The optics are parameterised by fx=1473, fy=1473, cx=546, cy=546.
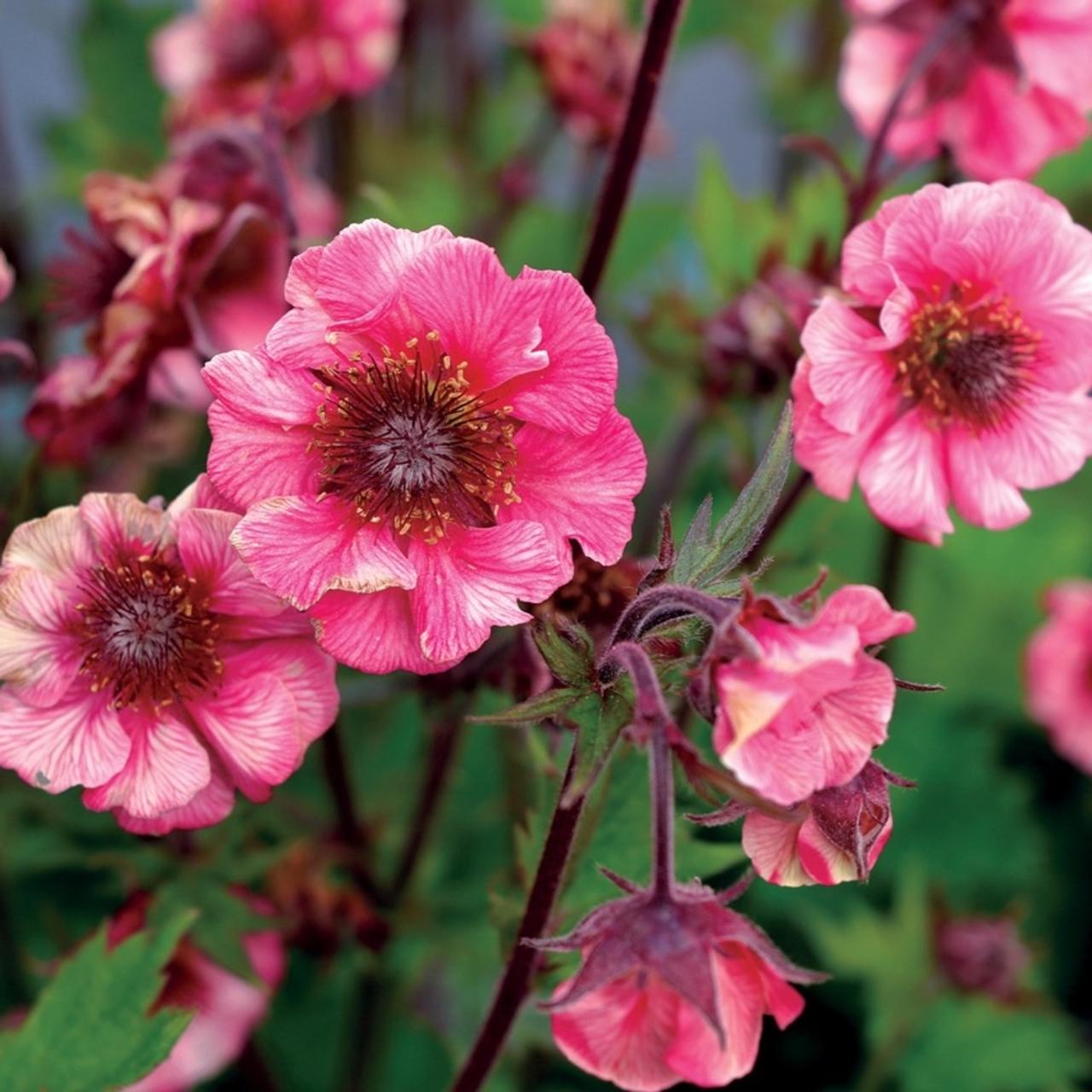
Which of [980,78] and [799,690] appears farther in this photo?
[980,78]

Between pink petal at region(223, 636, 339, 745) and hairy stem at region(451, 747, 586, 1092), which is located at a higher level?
pink petal at region(223, 636, 339, 745)

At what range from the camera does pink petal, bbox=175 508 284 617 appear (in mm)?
493

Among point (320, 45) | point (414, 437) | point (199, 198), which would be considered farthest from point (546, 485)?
point (320, 45)

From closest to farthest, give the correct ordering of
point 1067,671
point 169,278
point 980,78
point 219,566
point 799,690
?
point 799,690 < point 219,566 < point 169,278 < point 980,78 < point 1067,671

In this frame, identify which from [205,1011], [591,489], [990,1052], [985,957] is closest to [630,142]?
[591,489]

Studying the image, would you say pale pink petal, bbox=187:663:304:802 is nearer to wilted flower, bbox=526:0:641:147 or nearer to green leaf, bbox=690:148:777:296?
green leaf, bbox=690:148:777:296

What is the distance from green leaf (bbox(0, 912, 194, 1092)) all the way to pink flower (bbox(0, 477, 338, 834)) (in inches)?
4.2

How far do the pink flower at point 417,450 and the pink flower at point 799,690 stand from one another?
0.07m

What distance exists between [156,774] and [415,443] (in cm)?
14

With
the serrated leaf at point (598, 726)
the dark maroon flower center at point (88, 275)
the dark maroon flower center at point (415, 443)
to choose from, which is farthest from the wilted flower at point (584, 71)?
the serrated leaf at point (598, 726)

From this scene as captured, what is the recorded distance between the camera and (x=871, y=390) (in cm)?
55

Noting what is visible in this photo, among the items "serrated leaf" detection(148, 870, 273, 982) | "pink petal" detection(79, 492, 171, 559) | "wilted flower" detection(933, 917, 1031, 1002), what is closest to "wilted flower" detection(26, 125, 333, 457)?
"pink petal" detection(79, 492, 171, 559)

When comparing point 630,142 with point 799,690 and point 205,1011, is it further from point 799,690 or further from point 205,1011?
point 205,1011

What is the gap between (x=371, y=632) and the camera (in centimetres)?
47
